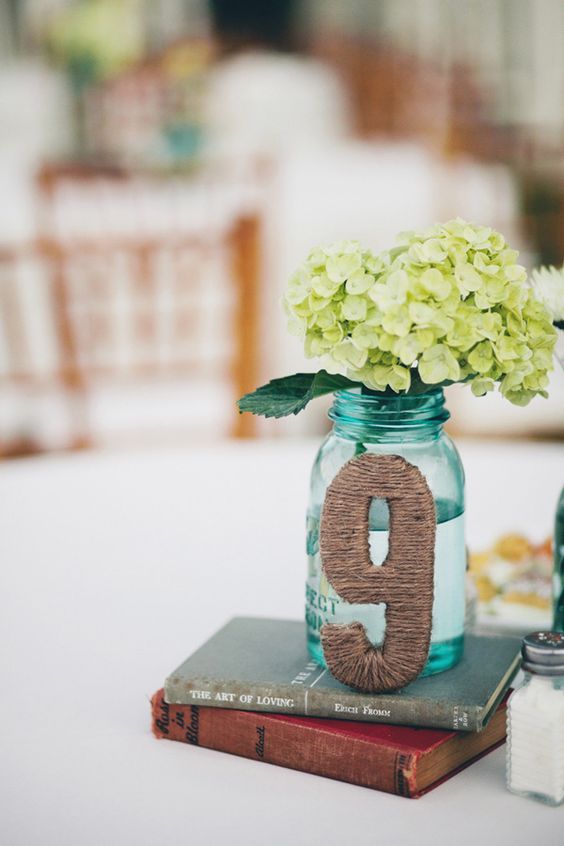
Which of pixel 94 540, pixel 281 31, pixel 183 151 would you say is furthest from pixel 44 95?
pixel 94 540

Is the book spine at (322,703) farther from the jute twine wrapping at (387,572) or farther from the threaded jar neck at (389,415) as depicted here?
the threaded jar neck at (389,415)

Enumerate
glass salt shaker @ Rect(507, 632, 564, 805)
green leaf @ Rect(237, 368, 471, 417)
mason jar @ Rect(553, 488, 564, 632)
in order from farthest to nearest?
mason jar @ Rect(553, 488, 564, 632)
green leaf @ Rect(237, 368, 471, 417)
glass salt shaker @ Rect(507, 632, 564, 805)

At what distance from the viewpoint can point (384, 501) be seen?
2.69 feet

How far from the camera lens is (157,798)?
763 mm

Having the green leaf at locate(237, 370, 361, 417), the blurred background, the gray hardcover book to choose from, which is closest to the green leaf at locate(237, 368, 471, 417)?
the green leaf at locate(237, 370, 361, 417)

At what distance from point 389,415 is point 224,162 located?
4794 mm

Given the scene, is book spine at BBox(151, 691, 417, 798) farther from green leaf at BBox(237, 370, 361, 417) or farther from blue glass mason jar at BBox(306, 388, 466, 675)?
green leaf at BBox(237, 370, 361, 417)

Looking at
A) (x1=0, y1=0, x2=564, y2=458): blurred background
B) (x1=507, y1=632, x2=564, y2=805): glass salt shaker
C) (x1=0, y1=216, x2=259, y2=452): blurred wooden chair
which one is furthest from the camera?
(x1=0, y1=0, x2=564, y2=458): blurred background

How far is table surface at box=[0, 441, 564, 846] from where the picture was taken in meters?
0.73

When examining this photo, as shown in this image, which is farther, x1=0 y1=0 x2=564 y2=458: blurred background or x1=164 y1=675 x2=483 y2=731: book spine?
x1=0 y1=0 x2=564 y2=458: blurred background

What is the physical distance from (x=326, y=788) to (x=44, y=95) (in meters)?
5.38

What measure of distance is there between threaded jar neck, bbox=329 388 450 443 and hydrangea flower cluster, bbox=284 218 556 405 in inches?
1.0

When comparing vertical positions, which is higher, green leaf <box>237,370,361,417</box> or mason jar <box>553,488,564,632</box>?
green leaf <box>237,370,361,417</box>

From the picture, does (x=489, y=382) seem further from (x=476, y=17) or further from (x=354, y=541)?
(x=476, y=17)
